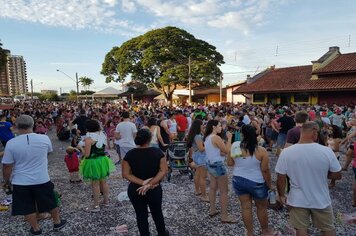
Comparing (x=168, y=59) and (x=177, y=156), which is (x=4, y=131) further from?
(x=168, y=59)

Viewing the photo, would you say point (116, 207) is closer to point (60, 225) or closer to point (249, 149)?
point (60, 225)

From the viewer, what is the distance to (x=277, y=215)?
15.1ft

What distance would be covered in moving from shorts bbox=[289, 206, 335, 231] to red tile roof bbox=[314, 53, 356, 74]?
2102cm

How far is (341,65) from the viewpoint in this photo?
21.6m

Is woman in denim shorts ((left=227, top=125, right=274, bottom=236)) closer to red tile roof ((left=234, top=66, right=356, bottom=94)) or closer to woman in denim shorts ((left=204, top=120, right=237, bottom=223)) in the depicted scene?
woman in denim shorts ((left=204, top=120, right=237, bottom=223))

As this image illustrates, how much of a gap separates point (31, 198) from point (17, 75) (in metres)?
129

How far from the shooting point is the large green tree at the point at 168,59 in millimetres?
30141

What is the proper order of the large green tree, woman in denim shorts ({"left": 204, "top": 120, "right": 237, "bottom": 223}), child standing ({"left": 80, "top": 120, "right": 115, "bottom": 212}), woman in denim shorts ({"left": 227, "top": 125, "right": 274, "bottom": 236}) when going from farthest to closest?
the large green tree → child standing ({"left": 80, "top": 120, "right": 115, "bottom": 212}) → woman in denim shorts ({"left": 204, "top": 120, "right": 237, "bottom": 223}) → woman in denim shorts ({"left": 227, "top": 125, "right": 274, "bottom": 236})

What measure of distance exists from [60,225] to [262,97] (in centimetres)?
2432

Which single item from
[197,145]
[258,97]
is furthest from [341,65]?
[197,145]

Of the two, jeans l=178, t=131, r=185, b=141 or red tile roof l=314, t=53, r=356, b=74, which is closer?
jeans l=178, t=131, r=185, b=141

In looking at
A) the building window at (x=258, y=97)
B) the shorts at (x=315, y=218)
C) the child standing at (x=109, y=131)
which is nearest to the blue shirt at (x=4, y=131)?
the child standing at (x=109, y=131)

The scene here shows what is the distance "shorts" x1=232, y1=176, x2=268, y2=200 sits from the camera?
3.35 m

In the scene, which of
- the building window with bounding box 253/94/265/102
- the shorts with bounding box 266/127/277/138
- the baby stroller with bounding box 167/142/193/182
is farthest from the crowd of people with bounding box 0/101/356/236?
the building window with bounding box 253/94/265/102
